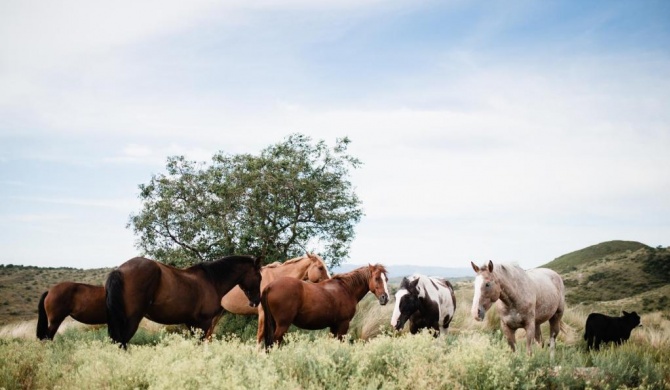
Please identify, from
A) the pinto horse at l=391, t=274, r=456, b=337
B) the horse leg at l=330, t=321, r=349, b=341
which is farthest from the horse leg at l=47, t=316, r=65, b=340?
the pinto horse at l=391, t=274, r=456, b=337

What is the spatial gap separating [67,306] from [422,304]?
8529mm

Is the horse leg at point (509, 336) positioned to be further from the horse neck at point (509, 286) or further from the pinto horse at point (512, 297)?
the horse neck at point (509, 286)

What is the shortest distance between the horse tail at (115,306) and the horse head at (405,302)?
5133 millimetres

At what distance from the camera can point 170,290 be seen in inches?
408

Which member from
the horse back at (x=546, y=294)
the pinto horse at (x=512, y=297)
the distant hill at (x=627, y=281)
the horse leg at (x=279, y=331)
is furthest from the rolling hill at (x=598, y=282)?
the horse leg at (x=279, y=331)

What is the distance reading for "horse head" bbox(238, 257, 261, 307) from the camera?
11.7 meters

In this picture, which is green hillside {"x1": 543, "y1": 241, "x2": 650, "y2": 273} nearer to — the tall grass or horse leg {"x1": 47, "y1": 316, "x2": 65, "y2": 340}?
the tall grass

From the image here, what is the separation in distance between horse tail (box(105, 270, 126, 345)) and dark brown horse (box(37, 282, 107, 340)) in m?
3.37

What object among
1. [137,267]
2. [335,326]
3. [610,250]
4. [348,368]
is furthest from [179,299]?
[610,250]

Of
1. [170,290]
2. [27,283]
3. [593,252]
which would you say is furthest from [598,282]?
[27,283]

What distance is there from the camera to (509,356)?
25.6ft

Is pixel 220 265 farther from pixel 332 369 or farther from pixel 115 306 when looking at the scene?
pixel 332 369

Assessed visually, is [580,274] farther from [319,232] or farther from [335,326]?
[335,326]

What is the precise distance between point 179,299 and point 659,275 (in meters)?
60.5
